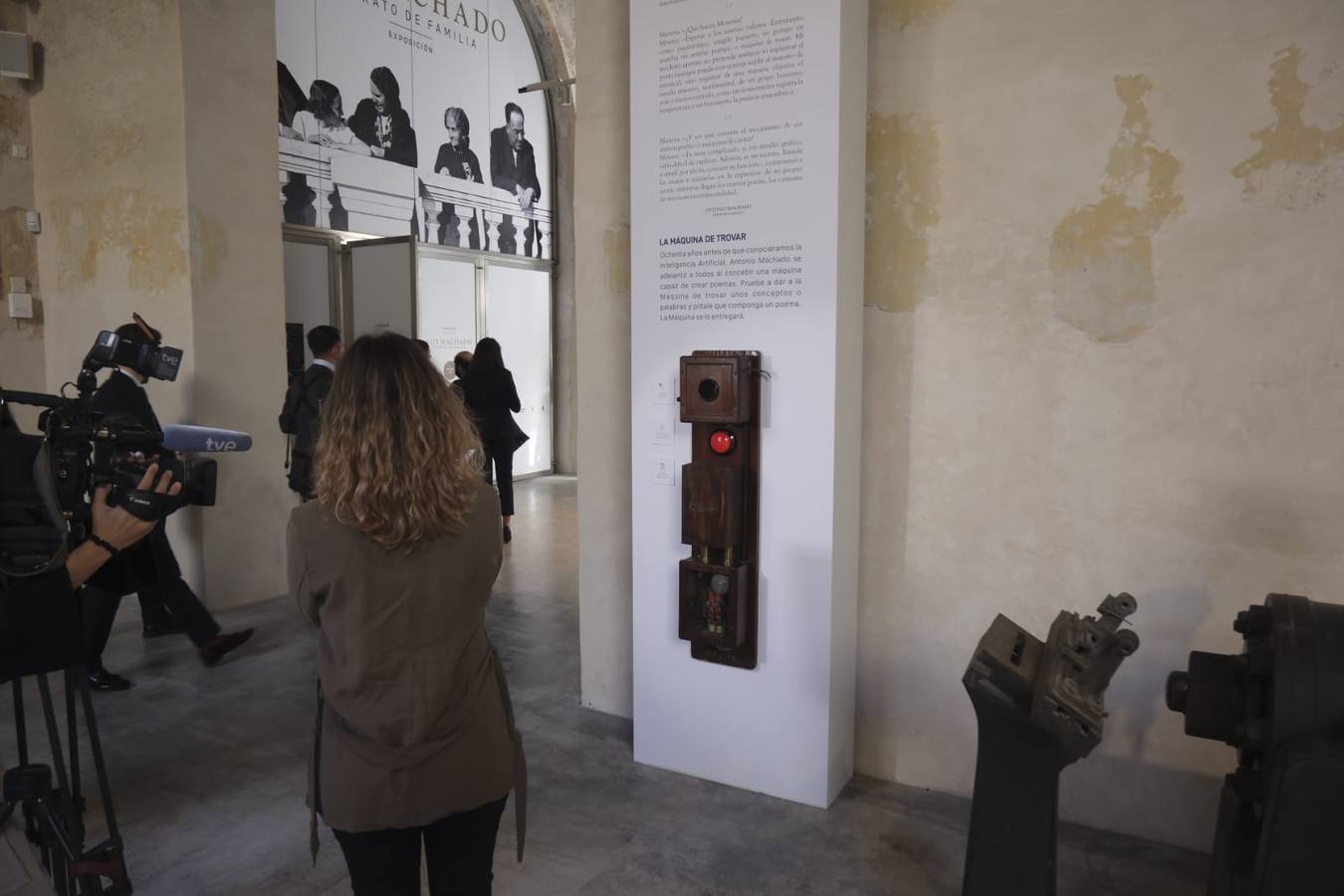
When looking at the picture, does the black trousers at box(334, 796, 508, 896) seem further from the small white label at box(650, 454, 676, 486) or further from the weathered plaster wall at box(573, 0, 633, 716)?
the weathered plaster wall at box(573, 0, 633, 716)

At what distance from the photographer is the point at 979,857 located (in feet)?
7.20

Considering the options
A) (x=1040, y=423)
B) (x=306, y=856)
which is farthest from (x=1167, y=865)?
(x=306, y=856)

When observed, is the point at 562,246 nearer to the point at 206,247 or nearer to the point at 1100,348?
the point at 206,247

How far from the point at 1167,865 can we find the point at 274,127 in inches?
229

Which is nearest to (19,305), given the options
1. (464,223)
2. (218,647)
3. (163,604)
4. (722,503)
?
(163,604)

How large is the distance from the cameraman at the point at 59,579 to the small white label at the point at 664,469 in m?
1.58

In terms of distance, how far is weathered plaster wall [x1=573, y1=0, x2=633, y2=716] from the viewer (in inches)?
139

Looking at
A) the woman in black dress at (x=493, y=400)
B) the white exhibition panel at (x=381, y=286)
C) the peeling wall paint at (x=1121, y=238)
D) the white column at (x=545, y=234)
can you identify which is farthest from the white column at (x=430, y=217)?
the peeling wall paint at (x=1121, y=238)

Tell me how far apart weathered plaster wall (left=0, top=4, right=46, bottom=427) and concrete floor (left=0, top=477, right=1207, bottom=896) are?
285 centimetres

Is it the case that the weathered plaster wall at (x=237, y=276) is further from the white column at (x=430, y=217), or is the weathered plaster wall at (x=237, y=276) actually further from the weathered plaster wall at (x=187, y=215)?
the white column at (x=430, y=217)

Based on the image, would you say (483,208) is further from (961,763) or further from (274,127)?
(961,763)

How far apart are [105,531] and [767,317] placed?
75.4 inches

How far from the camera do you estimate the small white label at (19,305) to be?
19.0 ft

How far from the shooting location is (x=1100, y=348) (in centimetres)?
276
